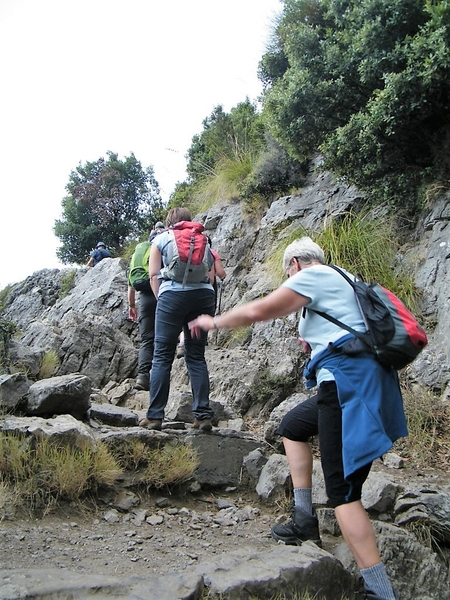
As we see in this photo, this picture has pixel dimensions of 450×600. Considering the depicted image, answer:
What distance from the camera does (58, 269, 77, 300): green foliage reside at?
43.8 feet

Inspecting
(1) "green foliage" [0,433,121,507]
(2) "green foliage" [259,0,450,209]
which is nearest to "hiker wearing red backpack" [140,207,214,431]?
(1) "green foliage" [0,433,121,507]

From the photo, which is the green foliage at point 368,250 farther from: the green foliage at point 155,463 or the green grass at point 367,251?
the green foliage at point 155,463

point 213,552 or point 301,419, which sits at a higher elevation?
point 301,419

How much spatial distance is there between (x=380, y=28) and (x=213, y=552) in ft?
23.5

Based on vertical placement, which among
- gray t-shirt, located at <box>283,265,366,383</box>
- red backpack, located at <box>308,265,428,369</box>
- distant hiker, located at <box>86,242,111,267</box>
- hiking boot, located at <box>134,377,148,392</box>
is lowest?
hiking boot, located at <box>134,377,148,392</box>

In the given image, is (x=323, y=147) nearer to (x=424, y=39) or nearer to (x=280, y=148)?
(x=424, y=39)

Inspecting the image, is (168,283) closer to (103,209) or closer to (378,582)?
(378,582)

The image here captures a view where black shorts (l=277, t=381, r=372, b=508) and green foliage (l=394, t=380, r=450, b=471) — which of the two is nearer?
black shorts (l=277, t=381, r=372, b=508)

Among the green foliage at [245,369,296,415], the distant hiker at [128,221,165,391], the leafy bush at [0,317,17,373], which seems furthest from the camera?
the distant hiker at [128,221,165,391]

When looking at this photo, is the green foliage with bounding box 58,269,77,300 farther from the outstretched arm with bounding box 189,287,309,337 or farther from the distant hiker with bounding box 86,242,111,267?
the outstretched arm with bounding box 189,287,309,337

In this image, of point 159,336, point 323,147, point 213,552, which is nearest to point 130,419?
point 159,336

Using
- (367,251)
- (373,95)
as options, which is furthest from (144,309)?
(373,95)

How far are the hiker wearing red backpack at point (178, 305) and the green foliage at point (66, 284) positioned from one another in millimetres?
8966

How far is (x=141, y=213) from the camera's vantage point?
19828mm
